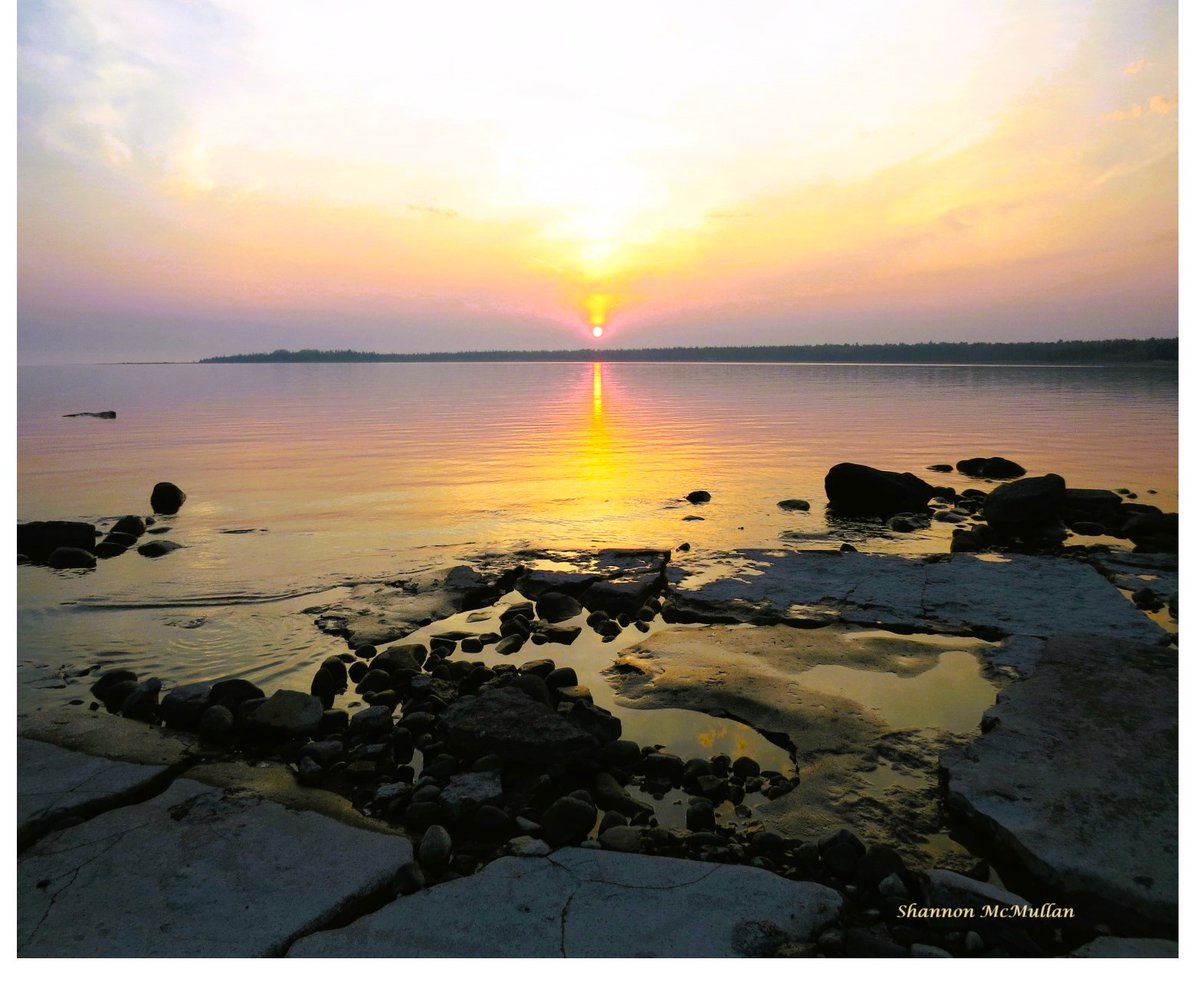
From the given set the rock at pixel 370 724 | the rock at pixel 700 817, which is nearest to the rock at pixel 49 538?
the rock at pixel 370 724

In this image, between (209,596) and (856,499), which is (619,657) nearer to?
(209,596)

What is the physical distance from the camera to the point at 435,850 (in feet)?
11.9

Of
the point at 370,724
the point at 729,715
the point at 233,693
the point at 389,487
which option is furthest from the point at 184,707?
the point at 389,487

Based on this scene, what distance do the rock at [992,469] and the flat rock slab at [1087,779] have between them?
36.8 ft

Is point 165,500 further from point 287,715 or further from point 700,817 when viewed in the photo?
point 700,817

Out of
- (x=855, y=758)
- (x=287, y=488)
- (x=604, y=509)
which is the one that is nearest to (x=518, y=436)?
(x=287, y=488)

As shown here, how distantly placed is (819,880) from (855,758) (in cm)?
116

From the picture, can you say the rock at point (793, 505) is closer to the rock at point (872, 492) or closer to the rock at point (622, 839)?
the rock at point (872, 492)

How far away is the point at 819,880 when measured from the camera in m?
3.47

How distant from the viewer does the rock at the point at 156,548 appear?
31.8 feet

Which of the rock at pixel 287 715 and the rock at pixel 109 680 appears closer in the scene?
the rock at pixel 287 715

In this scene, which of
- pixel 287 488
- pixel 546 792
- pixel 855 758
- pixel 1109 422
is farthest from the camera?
pixel 1109 422

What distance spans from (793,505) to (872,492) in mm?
1210

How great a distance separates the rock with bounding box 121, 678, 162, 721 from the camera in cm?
520
